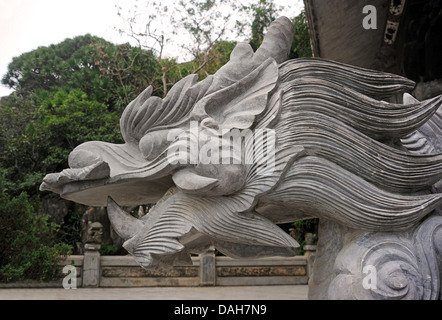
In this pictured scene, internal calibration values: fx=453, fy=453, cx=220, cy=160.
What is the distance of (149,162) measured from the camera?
5.31 feet

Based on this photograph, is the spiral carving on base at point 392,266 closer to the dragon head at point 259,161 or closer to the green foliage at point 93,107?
the dragon head at point 259,161

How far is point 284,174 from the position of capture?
4.91 feet

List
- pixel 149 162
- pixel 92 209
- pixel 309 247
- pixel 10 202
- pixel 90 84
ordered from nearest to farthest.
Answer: pixel 149 162
pixel 10 202
pixel 309 247
pixel 92 209
pixel 90 84

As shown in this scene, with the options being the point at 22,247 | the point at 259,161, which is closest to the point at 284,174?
the point at 259,161

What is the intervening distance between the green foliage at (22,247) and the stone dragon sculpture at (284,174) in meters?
7.59

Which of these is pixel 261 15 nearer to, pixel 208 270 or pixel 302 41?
pixel 302 41

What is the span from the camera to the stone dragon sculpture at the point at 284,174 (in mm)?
1460

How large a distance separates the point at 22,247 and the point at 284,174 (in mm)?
8259

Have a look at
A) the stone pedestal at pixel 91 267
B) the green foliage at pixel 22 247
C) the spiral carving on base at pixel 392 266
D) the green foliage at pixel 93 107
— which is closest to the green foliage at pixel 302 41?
the green foliage at pixel 93 107

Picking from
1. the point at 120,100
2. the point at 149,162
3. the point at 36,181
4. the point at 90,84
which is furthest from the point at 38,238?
the point at 149,162

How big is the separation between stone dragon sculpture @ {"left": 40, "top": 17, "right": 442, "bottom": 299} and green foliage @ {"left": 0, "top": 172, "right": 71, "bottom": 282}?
24.9 ft

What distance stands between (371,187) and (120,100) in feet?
38.9

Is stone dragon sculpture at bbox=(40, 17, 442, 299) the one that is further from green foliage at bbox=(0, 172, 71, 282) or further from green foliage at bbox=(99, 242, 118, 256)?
green foliage at bbox=(99, 242, 118, 256)
